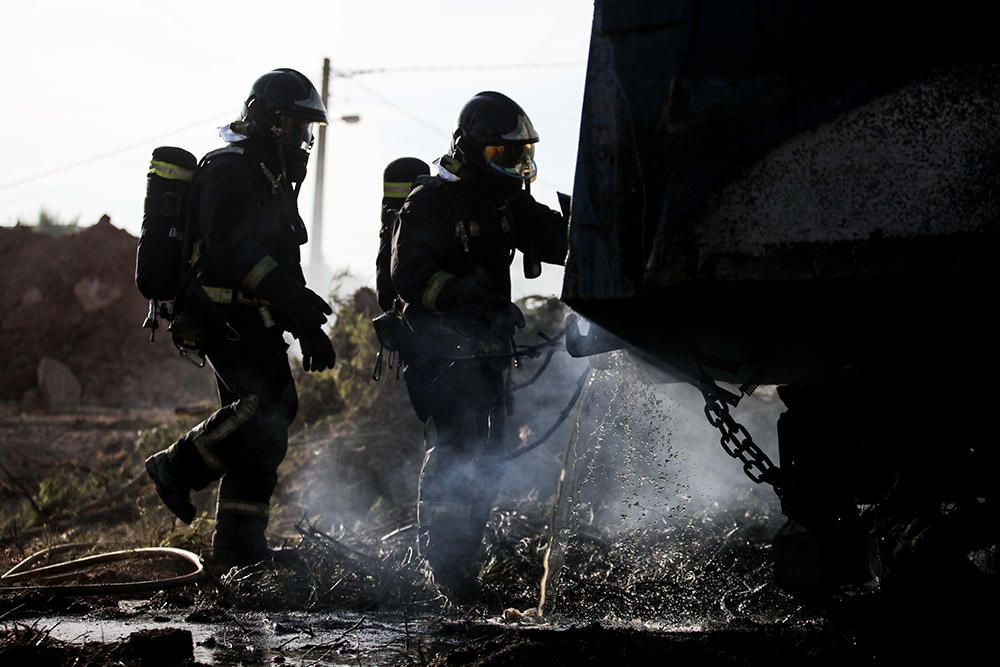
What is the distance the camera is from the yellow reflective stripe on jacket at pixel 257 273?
17.7 ft

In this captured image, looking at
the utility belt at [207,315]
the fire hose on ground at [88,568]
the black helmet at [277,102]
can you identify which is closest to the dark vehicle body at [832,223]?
the utility belt at [207,315]

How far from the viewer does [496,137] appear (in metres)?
5.38

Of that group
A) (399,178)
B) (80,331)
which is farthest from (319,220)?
(399,178)

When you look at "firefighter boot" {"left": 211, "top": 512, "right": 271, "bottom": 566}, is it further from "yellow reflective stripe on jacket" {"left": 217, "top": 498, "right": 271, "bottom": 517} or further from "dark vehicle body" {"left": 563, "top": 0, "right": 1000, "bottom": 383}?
"dark vehicle body" {"left": 563, "top": 0, "right": 1000, "bottom": 383}

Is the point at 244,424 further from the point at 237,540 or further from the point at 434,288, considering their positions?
the point at 434,288

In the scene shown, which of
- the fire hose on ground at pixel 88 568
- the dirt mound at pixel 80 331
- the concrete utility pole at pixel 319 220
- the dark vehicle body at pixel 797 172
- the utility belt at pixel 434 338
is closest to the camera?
the dark vehicle body at pixel 797 172

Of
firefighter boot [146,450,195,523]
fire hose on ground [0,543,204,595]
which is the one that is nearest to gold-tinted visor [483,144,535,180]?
firefighter boot [146,450,195,523]

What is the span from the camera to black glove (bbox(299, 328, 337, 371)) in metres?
5.54

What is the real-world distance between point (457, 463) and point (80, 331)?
16.1 metres

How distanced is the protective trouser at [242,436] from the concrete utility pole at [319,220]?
65.7 feet

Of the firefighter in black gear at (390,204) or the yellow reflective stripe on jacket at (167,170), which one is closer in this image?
the yellow reflective stripe on jacket at (167,170)

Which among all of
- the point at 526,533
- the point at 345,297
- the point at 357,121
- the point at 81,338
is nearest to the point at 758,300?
the point at 526,533

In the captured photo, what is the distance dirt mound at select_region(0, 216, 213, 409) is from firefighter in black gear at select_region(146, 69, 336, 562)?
43.6 feet

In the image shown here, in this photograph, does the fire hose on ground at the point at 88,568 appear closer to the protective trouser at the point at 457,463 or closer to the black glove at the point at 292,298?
the protective trouser at the point at 457,463
